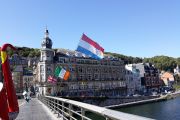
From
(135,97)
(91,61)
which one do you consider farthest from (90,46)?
(91,61)

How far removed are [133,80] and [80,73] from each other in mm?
28848

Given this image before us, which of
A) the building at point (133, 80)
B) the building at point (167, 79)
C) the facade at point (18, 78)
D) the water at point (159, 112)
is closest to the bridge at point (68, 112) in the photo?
the water at point (159, 112)

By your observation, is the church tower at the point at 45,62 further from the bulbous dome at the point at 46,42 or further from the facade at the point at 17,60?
the facade at the point at 17,60

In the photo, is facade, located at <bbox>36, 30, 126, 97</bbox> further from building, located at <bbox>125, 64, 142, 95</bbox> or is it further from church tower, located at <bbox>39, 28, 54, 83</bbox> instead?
building, located at <bbox>125, 64, 142, 95</bbox>

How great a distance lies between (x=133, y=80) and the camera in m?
121

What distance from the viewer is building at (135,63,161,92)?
125 meters

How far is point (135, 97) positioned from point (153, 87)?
38640 mm

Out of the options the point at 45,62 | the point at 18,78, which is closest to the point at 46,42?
the point at 45,62

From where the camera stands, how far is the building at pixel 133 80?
11869 centimetres

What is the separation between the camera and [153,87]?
129500 millimetres

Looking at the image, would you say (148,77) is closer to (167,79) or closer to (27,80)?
(167,79)

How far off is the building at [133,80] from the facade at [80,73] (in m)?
3.91

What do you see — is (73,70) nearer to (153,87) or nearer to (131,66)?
(131,66)

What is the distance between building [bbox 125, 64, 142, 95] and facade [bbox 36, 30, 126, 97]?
3.91m
